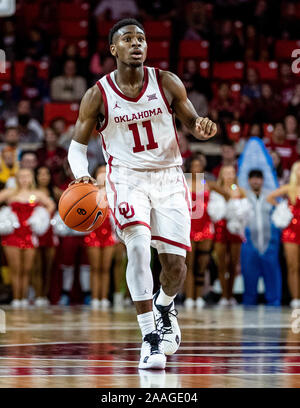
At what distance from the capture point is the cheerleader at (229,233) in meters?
11.9

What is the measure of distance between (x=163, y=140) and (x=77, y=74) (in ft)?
31.6

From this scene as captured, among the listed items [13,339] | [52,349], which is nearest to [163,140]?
[52,349]

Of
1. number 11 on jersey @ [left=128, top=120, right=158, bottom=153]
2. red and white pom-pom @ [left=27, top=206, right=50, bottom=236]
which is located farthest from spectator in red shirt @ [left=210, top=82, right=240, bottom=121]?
number 11 on jersey @ [left=128, top=120, right=158, bottom=153]

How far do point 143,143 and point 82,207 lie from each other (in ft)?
1.78

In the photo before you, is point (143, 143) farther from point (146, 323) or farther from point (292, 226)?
point (292, 226)

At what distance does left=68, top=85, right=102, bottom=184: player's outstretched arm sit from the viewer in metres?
5.86

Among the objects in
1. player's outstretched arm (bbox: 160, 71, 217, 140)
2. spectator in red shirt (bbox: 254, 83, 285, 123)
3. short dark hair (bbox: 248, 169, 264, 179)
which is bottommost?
player's outstretched arm (bbox: 160, 71, 217, 140)

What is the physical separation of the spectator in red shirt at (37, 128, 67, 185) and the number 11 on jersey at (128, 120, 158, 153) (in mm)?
6504

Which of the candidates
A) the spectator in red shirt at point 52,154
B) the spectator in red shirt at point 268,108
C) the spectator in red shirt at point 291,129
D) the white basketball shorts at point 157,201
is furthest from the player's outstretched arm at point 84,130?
the spectator in red shirt at point 268,108

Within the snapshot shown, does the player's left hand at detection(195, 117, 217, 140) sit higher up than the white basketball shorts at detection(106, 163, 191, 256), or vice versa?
the player's left hand at detection(195, 117, 217, 140)

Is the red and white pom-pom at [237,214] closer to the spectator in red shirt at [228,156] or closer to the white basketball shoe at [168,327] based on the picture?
the spectator in red shirt at [228,156]

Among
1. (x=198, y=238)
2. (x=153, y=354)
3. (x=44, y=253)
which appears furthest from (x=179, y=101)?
(x=44, y=253)

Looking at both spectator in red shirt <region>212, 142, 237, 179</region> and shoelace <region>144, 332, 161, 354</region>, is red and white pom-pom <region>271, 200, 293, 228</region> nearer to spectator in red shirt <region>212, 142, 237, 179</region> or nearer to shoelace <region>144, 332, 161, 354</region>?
spectator in red shirt <region>212, 142, 237, 179</region>
